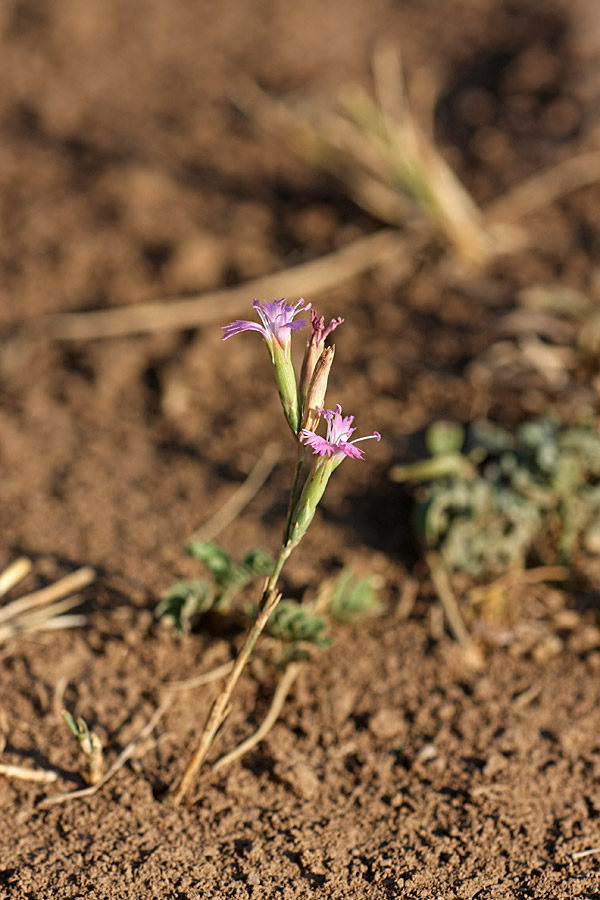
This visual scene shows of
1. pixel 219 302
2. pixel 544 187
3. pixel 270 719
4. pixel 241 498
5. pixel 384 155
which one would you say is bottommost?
pixel 270 719

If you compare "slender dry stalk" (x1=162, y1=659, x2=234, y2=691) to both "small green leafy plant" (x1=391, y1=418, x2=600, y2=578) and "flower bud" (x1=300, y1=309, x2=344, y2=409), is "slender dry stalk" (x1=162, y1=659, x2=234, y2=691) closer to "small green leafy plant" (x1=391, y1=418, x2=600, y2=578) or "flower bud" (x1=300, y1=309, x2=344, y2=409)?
"small green leafy plant" (x1=391, y1=418, x2=600, y2=578)

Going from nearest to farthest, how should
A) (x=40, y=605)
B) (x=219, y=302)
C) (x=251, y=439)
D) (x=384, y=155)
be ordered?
(x=40, y=605) < (x=251, y=439) < (x=219, y=302) < (x=384, y=155)


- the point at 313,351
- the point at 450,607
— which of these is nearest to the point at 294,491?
the point at 313,351

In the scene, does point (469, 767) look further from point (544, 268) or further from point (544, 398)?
point (544, 268)

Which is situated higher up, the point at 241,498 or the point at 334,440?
the point at 241,498

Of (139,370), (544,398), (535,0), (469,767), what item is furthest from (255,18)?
(469,767)

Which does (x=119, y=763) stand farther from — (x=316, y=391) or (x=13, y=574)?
(x=316, y=391)

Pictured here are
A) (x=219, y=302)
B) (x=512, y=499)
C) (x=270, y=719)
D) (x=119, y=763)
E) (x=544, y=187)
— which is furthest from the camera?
(x=544, y=187)
